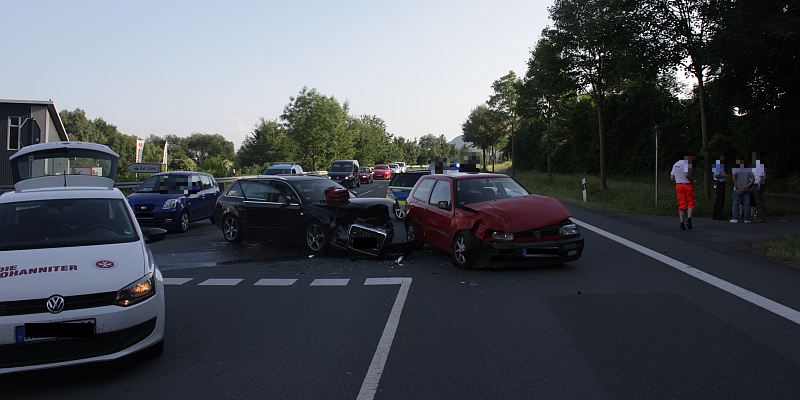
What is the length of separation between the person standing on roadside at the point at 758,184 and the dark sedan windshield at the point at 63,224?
13955 mm

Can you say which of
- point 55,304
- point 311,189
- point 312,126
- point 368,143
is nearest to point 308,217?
point 311,189

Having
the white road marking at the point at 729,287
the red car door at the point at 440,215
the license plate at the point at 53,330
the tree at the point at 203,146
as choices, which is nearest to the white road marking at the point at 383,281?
the red car door at the point at 440,215

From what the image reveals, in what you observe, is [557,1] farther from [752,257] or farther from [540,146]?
[540,146]

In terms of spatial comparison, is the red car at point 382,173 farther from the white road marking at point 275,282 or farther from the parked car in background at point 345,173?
the white road marking at point 275,282

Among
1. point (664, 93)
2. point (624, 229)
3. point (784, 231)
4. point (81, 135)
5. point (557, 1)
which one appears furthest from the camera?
point (81, 135)

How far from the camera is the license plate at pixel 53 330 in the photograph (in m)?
3.61

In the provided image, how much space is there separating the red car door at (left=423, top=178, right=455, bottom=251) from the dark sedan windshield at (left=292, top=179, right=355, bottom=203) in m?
2.26

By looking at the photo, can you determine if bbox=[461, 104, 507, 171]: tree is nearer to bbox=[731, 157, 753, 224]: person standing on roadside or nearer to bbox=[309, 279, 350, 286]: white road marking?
bbox=[731, 157, 753, 224]: person standing on roadside

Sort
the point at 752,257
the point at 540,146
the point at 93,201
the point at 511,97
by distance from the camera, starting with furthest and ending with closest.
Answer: the point at 540,146
the point at 511,97
the point at 752,257
the point at 93,201

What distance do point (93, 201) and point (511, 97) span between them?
46.2 meters

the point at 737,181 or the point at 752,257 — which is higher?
the point at 737,181

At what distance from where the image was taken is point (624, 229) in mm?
12484

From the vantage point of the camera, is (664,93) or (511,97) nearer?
(664,93)

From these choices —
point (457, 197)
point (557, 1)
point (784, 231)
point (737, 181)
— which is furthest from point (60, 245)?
point (557, 1)
